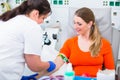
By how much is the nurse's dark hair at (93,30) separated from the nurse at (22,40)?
2.19ft

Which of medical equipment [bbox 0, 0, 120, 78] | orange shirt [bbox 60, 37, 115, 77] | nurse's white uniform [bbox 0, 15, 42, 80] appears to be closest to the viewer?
nurse's white uniform [bbox 0, 15, 42, 80]

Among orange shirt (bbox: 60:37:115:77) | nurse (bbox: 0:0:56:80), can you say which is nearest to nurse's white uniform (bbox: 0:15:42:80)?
nurse (bbox: 0:0:56:80)

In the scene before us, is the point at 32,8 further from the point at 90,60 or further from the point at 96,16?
the point at 96,16

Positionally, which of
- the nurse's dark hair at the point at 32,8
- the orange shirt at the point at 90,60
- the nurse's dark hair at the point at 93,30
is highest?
the nurse's dark hair at the point at 32,8

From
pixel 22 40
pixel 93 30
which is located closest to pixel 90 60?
pixel 93 30

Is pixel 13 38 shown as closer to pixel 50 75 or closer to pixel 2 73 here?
pixel 2 73

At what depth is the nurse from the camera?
1671 mm

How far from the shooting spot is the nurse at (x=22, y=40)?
167 centimetres

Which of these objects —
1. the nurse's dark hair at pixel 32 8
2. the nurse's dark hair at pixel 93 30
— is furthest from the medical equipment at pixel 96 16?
the nurse's dark hair at pixel 32 8

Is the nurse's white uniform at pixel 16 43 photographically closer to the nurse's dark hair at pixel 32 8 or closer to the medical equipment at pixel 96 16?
the nurse's dark hair at pixel 32 8

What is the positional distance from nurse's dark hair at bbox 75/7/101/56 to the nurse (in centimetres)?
67

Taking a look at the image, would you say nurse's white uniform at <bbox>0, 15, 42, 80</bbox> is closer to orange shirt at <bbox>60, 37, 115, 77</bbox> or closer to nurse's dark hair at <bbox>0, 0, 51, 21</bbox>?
nurse's dark hair at <bbox>0, 0, 51, 21</bbox>

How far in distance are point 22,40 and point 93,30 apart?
0.94 m

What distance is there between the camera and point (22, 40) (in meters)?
1.70
